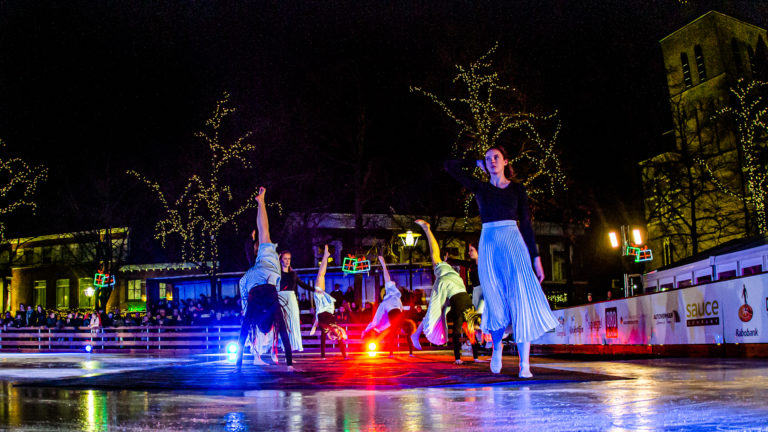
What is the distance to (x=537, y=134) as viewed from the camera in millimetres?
28422

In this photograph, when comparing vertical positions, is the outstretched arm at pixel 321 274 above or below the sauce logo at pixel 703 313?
above

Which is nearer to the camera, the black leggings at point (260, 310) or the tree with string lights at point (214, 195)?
the black leggings at point (260, 310)

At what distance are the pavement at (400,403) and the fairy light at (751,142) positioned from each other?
25.5m

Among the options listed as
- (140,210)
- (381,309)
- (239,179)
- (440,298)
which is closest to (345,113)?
(239,179)

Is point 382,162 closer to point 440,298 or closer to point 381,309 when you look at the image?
point 381,309

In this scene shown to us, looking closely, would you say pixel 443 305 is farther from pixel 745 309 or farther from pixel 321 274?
pixel 745 309

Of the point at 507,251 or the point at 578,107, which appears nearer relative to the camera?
the point at 507,251

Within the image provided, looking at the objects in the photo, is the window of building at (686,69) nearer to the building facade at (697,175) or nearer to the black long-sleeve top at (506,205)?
the building facade at (697,175)

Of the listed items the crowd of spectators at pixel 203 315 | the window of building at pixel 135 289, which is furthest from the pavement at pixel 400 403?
the window of building at pixel 135 289

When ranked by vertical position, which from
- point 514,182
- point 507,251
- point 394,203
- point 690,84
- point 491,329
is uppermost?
point 690,84

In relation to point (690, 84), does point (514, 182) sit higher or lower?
lower

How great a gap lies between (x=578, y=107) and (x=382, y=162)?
10.5 meters

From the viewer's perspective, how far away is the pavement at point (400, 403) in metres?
4.04

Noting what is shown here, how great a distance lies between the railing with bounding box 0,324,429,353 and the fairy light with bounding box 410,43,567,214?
7.80 meters
